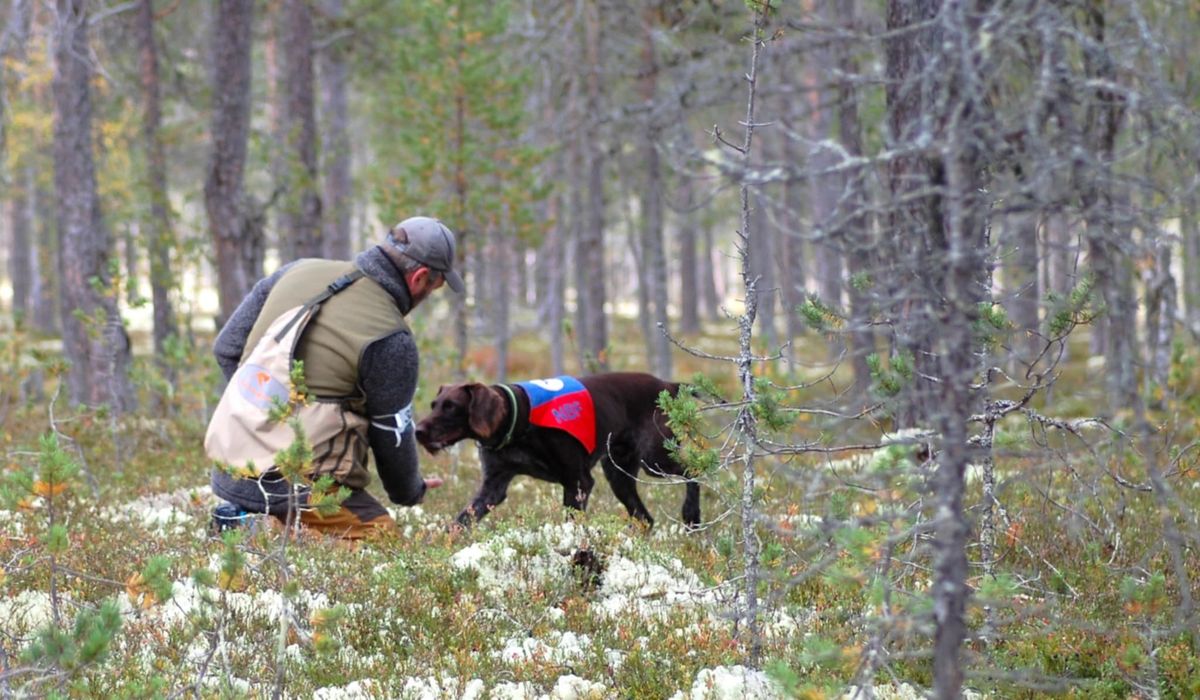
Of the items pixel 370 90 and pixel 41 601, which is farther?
pixel 370 90

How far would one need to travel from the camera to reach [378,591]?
16.8 feet

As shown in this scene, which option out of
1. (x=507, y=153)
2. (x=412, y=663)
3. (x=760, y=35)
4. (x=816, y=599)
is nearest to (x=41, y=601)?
(x=412, y=663)

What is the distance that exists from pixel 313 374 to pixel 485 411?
44.4 inches

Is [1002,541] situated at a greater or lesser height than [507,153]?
lesser

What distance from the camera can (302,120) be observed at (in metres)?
A: 13.7

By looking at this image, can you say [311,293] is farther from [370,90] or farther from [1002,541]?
[370,90]

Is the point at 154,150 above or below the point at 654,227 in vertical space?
above

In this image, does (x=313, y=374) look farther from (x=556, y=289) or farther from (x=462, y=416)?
(x=556, y=289)

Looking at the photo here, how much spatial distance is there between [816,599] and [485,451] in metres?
2.47

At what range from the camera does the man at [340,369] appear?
596cm

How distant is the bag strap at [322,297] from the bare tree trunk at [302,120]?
7.75m

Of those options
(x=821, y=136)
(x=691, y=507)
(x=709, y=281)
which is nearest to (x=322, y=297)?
(x=691, y=507)

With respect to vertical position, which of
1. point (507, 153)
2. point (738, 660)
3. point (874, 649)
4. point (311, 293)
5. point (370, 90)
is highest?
point (370, 90)

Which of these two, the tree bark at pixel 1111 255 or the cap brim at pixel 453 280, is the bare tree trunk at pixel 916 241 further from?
the cap brim at pixel 453 280
